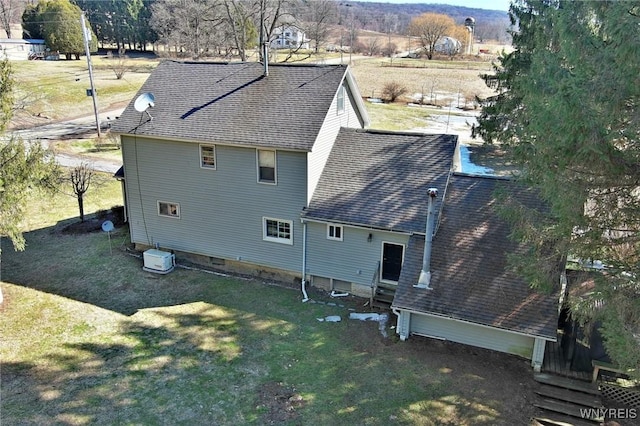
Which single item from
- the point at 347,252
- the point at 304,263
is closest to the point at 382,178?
the point at 347,252

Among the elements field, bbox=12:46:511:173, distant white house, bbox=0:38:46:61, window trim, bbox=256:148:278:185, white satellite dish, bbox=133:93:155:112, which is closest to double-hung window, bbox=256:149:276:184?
window trim, bbox=256:148:278:185

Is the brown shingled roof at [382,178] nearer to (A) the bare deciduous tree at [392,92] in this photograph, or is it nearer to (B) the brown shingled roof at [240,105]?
(B) the brown shingled roof at [240,105]

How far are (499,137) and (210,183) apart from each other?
14332mm

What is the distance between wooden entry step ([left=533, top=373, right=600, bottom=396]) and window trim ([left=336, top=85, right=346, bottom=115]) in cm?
1050

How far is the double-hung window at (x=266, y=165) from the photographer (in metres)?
15.4

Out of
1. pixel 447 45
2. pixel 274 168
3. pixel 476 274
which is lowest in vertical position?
pixel 476 274

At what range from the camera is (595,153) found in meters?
8.04

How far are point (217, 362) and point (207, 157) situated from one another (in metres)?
7.26

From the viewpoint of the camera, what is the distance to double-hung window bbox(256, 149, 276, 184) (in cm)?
1544

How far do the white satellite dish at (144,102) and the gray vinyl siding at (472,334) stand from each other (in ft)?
37.0

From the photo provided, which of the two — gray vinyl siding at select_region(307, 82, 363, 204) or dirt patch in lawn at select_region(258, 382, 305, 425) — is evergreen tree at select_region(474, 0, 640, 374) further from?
gray vinyl siding at select_region(307, 82, 363, 204)

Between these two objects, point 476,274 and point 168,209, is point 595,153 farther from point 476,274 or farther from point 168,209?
point 168,209

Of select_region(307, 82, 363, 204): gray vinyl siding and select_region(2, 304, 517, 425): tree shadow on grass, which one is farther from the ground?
select_region(307, 82, 363, 204): gray vinyl siding

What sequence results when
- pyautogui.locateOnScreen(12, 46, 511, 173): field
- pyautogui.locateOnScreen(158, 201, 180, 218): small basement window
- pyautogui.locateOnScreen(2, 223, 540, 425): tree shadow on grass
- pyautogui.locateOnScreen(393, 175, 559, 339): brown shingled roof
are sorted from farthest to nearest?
pyautogui.locateOnScreen(12, 46, 511, 173): field, pyautogui.locateOnScreen(158, 201, 180, 218): small basement window, pyautogui.locateOnScreen(393, 175, 559, 339): brown shingled roof, pyautogui.locateOnScreen(2, 223, 540, 425): tree shadow on grass
